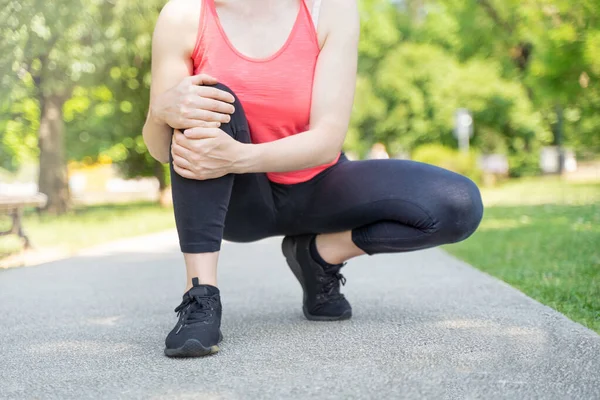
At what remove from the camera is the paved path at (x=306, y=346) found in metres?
2.40

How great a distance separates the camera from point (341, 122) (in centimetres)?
318

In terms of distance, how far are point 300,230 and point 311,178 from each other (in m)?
0.25

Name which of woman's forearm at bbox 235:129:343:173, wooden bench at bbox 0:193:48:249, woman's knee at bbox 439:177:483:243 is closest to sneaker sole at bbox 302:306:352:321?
woman's knee at bbox 439:177:483:243

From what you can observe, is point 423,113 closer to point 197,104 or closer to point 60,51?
point 60,51

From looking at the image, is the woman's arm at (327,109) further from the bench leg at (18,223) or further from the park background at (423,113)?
the bench leg at (18,223)

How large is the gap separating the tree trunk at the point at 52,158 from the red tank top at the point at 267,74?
1620cm

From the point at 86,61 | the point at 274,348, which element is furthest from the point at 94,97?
the point at 274,348

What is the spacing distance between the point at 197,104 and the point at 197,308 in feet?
2.30

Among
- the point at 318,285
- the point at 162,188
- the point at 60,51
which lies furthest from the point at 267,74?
the point at 162,188

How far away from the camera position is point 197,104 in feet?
9.52

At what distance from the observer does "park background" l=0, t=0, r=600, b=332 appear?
836 cm

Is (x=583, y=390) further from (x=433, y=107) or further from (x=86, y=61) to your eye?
(x=433, y=107)

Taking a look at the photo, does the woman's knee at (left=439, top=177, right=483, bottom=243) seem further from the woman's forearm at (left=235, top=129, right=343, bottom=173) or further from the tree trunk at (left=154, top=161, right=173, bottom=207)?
the tree trunk at (left=154, top=161, right=173, bottom=207)

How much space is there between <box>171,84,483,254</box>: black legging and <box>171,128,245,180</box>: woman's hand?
60mm
